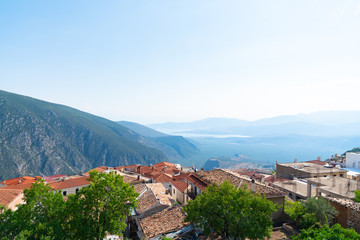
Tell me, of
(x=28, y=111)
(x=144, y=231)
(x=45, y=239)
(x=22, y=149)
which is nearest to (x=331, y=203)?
(x=144, y=231)

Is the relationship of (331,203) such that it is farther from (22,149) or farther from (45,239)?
(22,149)

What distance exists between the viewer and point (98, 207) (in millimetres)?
16609

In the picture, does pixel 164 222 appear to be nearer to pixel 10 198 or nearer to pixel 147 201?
pixel 147 201

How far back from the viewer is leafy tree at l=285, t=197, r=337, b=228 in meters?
17.8

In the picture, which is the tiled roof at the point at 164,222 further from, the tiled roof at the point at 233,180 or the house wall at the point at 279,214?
the house wall at the point at 279,214

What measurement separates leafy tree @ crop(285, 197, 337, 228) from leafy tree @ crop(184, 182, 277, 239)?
4301mm

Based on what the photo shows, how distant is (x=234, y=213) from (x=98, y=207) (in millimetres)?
9943

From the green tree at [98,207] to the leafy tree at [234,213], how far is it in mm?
5444

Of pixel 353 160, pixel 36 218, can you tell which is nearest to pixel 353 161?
pixel 353 160

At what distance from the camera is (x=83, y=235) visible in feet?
50.9

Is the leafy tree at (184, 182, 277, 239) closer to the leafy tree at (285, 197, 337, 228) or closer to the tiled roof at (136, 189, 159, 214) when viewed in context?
the leafy tree at (285, 197, 337, 228)

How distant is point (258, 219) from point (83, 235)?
12325 millimetres

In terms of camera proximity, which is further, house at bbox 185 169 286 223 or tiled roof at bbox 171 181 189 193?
tiled roof at bbox 171 181 189 193

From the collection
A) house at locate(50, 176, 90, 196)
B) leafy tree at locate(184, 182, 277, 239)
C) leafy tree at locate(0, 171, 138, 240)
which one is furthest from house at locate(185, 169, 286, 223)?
house at locate(50, 176, 90, 196)
